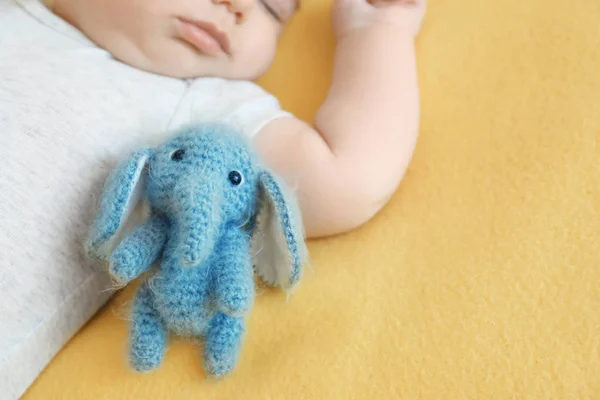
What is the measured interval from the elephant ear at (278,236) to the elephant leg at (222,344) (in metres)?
0.08

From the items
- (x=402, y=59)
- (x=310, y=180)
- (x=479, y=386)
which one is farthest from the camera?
(x=402, y=59)

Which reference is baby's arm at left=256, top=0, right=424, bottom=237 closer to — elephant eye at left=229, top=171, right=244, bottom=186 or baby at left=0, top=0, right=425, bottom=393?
baby at left=0, top=0, right=425, bottom=393

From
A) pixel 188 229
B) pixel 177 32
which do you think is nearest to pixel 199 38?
pixel 177 32

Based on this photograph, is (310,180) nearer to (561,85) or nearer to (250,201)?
(250,201)

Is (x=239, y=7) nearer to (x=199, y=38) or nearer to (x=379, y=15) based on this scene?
(x=199, y=38)

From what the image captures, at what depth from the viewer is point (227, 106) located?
806 mm

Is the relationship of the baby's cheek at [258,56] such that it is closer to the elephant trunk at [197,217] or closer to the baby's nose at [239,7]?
the baby's nose at [239,7]

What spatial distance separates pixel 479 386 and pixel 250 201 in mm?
291

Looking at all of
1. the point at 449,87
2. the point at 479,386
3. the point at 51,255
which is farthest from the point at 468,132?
the point at 51,255

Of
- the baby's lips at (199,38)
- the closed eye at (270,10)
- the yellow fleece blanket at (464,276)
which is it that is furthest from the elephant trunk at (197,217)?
the closed eye at (270,10)

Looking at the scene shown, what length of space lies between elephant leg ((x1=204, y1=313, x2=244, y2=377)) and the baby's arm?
0.17 m

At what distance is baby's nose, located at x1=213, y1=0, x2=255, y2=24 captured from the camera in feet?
2.61

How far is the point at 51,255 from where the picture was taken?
2.21ft

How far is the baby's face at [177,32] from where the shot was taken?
0.79m
